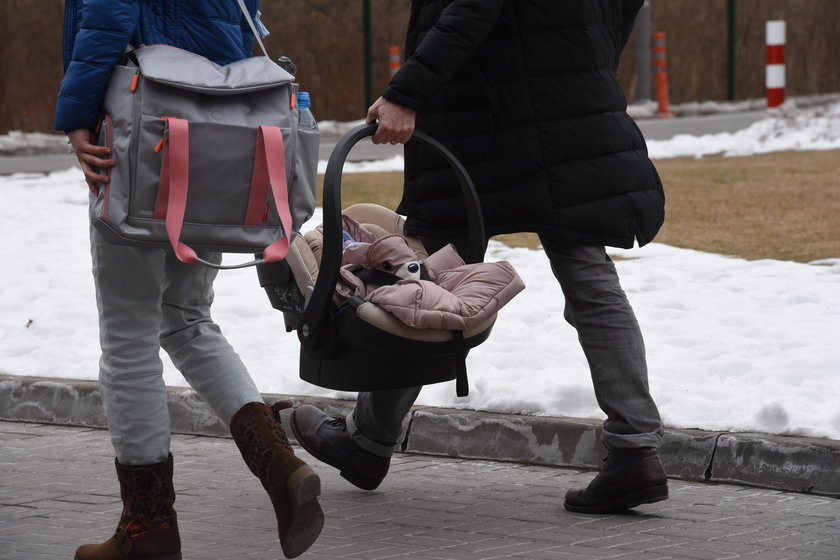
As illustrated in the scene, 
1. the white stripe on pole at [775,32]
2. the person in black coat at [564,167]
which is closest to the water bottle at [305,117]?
the person in black coat at [564,167]

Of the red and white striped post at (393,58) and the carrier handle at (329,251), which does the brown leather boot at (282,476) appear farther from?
the red and white striped post at (393,58)

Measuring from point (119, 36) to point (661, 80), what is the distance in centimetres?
1779

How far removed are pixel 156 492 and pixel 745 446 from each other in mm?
1901

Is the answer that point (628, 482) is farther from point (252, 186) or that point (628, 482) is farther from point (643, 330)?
point (643, 330)

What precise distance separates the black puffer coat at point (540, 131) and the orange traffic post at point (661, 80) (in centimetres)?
1665

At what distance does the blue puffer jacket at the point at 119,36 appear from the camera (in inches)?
136

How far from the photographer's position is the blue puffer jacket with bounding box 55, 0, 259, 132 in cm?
344

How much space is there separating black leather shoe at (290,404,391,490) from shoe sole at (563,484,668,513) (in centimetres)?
68

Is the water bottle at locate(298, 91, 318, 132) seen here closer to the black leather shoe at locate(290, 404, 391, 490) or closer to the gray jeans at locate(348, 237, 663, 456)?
the gray jeans at locate(348, 237, 663, 456)

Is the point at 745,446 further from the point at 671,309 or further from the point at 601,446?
the point at 671,309

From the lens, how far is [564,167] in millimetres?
4133

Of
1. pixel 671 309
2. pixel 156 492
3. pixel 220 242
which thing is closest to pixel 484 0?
pixel 220 242

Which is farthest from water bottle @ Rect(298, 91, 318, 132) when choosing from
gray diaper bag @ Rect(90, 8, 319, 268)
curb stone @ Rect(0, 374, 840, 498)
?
curb stone @ Rect(0, 374, 840, 498)

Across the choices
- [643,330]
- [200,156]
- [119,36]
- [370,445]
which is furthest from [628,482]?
[643,330]
